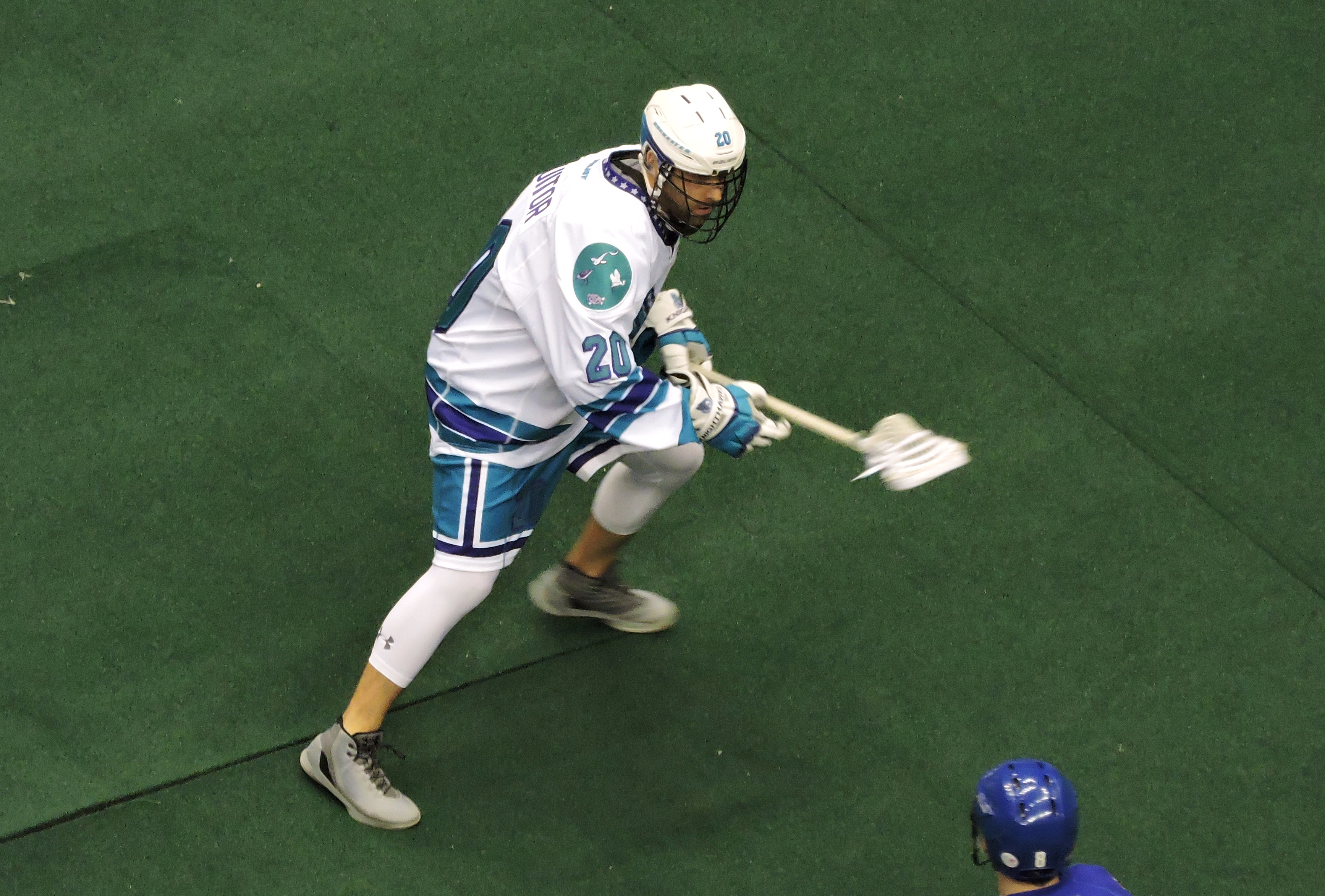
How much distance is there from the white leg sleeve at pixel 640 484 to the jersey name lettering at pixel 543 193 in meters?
0.63

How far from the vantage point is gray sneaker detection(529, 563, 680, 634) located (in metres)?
3.81

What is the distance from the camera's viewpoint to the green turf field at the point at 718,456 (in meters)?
3.61

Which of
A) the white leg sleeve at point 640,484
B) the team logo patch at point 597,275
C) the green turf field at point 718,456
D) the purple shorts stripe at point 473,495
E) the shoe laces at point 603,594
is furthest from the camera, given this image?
the shoe laces at point 603,594

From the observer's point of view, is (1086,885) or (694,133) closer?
(1086,885)

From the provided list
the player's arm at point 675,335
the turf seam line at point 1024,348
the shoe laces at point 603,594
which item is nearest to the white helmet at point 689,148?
the player's arm at point 675,335

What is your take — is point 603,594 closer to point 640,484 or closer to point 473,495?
point 640,484

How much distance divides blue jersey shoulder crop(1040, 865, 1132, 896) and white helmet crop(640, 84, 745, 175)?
1580 millimetres

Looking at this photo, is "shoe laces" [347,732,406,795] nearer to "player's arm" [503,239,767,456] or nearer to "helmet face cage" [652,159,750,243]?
"player's arm" [503,239,767,456]

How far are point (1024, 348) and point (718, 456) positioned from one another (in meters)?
1.04

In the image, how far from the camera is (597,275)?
9.70ft

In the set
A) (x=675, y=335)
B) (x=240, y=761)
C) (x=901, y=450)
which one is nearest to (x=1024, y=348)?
(x=901, y=450)

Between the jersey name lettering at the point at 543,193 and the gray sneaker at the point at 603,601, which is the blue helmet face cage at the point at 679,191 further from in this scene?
the gray sneaker at the point at 603,601

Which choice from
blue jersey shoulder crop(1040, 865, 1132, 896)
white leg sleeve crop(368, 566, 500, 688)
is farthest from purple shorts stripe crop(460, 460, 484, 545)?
blue jersey shoulder crop(1040, 865, 1132, 896)

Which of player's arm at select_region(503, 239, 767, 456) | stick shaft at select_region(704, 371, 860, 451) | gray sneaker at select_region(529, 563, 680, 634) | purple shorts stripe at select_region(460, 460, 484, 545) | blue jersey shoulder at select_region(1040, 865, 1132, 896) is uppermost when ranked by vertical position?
player's arm at select_region(503, 239, 767, 456)
